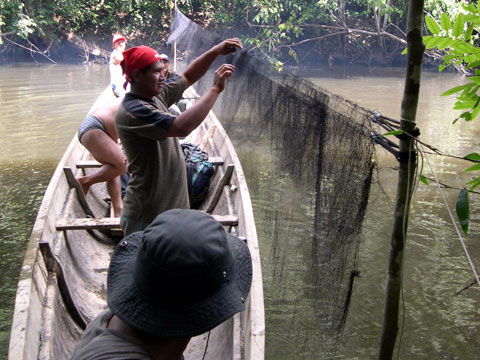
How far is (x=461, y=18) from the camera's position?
1.59 meters

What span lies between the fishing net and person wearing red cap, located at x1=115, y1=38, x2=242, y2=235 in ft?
2.35

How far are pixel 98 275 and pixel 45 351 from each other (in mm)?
1337

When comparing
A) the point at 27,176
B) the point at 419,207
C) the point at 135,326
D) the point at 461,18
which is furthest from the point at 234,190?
the point at 27,176

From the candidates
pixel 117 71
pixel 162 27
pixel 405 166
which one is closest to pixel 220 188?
pixel 405 166

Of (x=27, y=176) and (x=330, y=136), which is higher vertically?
(x=330, y=136)

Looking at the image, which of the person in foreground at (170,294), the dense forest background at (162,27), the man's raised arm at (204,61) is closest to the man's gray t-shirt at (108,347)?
the person in foreground at (170,294)

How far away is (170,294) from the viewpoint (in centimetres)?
113

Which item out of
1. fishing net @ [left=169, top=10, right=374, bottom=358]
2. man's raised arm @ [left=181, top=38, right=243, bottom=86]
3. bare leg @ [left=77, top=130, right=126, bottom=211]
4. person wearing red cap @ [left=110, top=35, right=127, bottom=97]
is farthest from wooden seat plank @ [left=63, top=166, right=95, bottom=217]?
person wearing red cap @ [left=110, top=35, right=127, bottom=97]

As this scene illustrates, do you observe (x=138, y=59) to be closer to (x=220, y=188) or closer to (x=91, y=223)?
(x=91, y=223)

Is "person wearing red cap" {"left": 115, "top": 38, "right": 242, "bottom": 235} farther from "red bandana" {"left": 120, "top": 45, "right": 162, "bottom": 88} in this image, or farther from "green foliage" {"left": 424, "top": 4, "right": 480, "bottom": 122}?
"green foliage" {"left": 424, "top": 4, "right": 480, "bottom": 122}

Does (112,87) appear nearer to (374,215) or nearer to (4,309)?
(4,309)

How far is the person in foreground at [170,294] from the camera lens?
1105mm

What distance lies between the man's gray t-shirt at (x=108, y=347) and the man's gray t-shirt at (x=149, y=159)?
1.27 m

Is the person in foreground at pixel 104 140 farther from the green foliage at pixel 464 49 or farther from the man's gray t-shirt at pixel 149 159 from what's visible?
the green foliage at pixel 464 49
